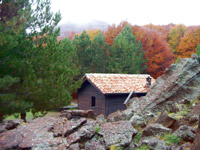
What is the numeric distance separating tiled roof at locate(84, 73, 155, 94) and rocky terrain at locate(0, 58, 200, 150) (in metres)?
9.20

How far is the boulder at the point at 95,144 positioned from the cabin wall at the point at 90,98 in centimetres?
1175

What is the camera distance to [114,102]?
17.4 metres

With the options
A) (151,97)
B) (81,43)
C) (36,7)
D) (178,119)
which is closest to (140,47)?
(81,43)

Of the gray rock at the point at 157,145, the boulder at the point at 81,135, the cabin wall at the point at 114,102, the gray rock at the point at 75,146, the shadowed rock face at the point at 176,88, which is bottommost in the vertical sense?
the cabin wall at the point at 114,102

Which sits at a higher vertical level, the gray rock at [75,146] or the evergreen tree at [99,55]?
the evergreen tree at [99,55]

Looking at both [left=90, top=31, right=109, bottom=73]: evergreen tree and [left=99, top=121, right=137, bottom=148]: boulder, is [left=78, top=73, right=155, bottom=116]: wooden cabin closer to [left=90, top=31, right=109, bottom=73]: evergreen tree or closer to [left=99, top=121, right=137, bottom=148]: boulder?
[left=99, top=121, right=137, bottom=148]: boulder

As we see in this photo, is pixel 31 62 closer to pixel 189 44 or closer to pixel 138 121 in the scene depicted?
pixel 138 121

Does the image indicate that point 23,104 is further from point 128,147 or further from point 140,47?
point 140,47

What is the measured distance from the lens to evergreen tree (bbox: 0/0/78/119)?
8430 mm

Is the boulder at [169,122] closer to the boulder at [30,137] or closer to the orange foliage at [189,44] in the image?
the boulder at [30,137]

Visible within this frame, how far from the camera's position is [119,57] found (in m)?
33.0

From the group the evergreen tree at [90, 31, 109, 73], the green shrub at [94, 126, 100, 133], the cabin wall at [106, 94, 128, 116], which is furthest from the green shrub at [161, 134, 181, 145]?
the evergreen tree at [90, 31, 109, 73]

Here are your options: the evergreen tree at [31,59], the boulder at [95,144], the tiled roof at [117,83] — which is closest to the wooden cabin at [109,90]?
the tiled roof at [117,83]

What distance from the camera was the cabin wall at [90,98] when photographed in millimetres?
17422
